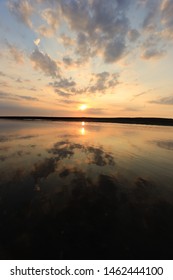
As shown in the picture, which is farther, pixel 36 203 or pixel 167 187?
pixel 167 187

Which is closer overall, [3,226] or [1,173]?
[3,226]

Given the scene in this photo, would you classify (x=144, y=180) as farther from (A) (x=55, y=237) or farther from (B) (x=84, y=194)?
(A) (x=55, y=237)

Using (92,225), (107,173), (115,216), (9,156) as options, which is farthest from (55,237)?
(9,156)

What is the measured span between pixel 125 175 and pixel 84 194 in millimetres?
3934

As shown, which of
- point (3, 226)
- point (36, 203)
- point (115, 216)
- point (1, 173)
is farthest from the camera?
point (1, 173)

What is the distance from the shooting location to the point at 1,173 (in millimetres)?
10148

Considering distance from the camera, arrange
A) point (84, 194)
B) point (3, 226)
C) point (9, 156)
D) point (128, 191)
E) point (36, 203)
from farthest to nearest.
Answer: point (9, 156) < point (128, 191) < point (84, 194) < point (36, 203) < point (3, 226)

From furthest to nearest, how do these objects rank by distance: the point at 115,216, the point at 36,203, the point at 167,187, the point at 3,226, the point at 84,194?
the point at 167,187, the point at 84,194, the point at 36,203, the point at 115,216, the point at 3,226

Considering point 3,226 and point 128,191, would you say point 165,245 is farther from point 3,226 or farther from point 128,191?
Answer: point 3,226

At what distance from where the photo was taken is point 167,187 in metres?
9.28
